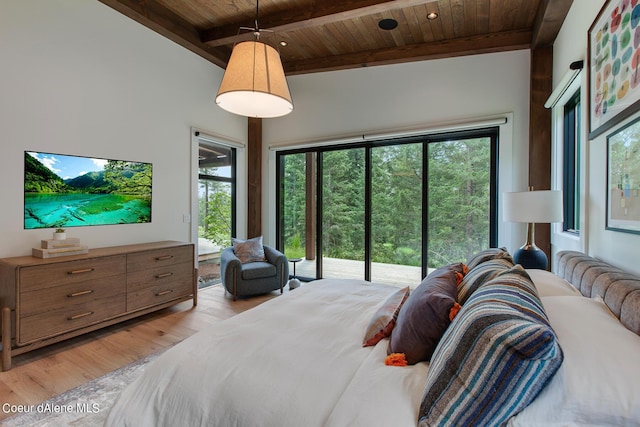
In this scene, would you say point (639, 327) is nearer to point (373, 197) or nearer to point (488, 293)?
point (488, 293)

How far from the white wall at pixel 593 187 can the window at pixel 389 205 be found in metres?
1.26

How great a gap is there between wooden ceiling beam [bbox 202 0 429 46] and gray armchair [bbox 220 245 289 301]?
277 cm

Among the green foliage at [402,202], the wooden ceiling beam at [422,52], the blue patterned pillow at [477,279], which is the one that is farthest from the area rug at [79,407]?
the wooden ceiling beam at [422,52]

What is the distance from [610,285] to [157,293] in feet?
11.8

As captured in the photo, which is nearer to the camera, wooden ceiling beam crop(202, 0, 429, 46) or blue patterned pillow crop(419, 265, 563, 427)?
blue patterned pillow crop(419, 265, 563, 427)

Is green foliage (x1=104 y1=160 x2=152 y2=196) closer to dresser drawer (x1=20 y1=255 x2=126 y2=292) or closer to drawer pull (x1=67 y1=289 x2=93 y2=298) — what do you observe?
dresser drawer (x1=20 y1=255 x2=126 y2=292)

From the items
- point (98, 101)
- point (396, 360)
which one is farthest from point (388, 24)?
point (396, 360)

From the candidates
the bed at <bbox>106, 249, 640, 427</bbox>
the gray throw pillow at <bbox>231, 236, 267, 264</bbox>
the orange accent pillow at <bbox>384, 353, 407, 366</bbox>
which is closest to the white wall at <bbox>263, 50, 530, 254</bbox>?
the gray throw pillow at <bbox>231, 236, 267, 264</bbox>

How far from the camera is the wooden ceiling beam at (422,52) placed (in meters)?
3.53

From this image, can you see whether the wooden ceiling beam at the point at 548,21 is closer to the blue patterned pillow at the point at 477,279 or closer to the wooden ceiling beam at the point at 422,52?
the wooden ceiling beam at the point at 422,52

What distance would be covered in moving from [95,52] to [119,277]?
229 cm

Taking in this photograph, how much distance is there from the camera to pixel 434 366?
0.99 metres

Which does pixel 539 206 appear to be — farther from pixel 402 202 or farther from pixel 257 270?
pixel 257 270

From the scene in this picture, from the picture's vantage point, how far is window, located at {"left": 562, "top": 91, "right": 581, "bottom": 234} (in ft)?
8.89
